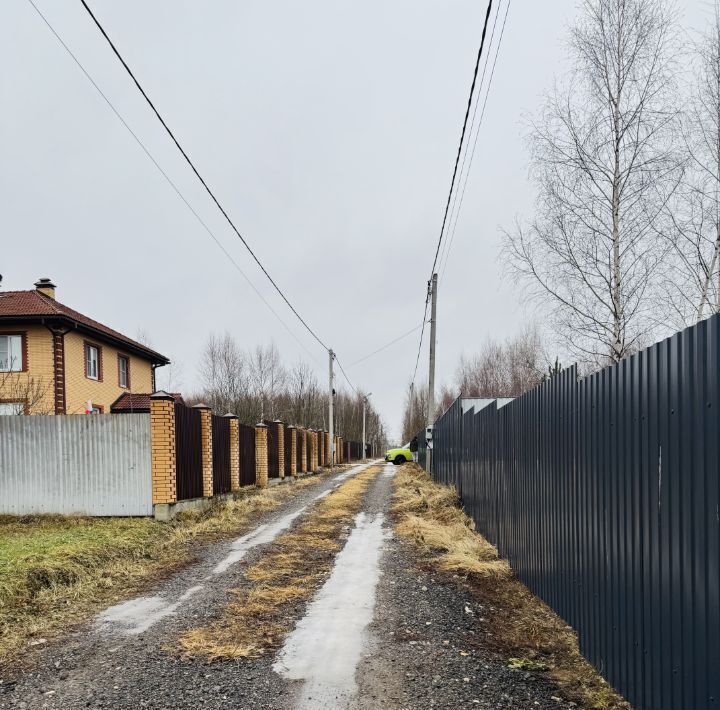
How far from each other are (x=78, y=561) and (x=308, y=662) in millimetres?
4072

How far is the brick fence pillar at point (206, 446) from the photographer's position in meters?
12.2

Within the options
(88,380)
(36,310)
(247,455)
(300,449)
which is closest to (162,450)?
(247,455)

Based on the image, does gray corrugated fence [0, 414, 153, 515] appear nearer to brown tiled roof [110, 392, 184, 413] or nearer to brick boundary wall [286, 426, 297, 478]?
brown tiled roof [110, 392, 184, 413]

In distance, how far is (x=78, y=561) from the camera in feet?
22.0

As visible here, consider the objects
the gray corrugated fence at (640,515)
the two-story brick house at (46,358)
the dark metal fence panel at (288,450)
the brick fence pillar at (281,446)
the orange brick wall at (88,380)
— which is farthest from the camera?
the dark metal fence panel at (288,450)

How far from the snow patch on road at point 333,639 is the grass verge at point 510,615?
929 millimetres

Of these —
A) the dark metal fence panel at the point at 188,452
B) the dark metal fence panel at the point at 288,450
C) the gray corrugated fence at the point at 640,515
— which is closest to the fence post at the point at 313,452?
the dark metal fence panel at the point at 288,450

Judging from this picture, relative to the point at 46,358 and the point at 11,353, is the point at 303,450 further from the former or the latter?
the point at 11,353

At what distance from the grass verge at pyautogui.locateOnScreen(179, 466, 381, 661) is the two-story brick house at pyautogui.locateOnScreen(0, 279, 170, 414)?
12.8 metres

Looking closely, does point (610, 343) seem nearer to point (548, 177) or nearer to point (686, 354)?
point (548, 177)

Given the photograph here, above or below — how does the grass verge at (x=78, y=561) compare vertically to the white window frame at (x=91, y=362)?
below

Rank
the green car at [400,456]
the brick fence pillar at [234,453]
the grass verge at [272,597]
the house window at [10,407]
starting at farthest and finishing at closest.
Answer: the green car at [400,456]
the house window at [10,407]
the brick fence pillar at [234,453]
the grass verge at [272,597]

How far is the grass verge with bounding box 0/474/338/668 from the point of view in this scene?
498 cm

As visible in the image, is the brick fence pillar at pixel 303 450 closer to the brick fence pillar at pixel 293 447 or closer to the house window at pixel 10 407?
the brick fence pillar at pixel 293 447
